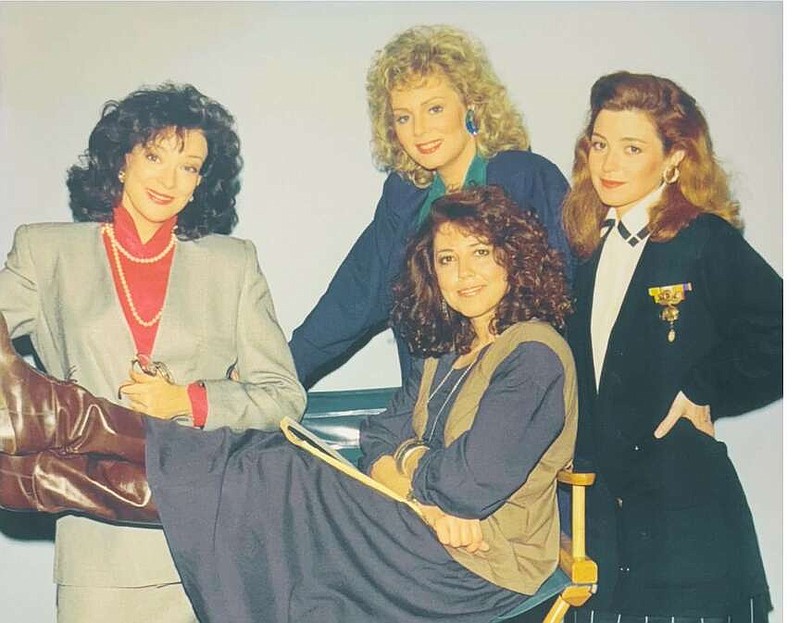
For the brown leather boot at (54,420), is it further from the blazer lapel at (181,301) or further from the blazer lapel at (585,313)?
the blazer lapel at (585,313)

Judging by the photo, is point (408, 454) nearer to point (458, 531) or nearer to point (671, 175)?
point (458, 531)

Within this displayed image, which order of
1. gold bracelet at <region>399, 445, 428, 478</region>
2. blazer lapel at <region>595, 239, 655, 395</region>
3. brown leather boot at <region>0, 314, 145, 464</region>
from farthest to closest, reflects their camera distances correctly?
blazer lapel at <region>595, 239, 655, 395</region> < gold bracelet at <region>399, 445, 428, 478</region> < brown leather boot at <region>0, 314, 145, 464</region>

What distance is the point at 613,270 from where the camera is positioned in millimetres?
2266

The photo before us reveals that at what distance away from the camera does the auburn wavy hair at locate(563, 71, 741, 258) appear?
2271 mm

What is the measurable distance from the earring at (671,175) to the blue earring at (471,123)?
0.43m

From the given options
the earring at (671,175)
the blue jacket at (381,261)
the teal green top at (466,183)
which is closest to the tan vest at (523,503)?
the blue jacket at (381,261)

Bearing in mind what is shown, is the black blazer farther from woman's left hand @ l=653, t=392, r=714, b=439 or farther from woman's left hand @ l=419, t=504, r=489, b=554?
woman's left hand @ l=419, t=504, r=489, b=554

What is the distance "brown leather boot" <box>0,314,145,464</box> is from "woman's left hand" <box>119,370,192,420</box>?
0.10 metres

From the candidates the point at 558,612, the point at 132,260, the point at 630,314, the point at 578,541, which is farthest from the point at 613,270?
the point at 132,260

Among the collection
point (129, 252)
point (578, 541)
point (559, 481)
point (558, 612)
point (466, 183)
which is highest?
point (466, 183)

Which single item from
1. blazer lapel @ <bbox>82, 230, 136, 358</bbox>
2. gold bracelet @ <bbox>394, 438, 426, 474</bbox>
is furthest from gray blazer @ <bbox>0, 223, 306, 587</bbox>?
gold bracelet @ <bbox>394, 438, 426, 474</bbox>

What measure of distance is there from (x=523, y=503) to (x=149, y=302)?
894 millimetres

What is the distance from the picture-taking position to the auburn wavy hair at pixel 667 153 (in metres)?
2.27

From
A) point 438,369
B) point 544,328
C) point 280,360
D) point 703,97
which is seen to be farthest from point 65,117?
point 703,97
